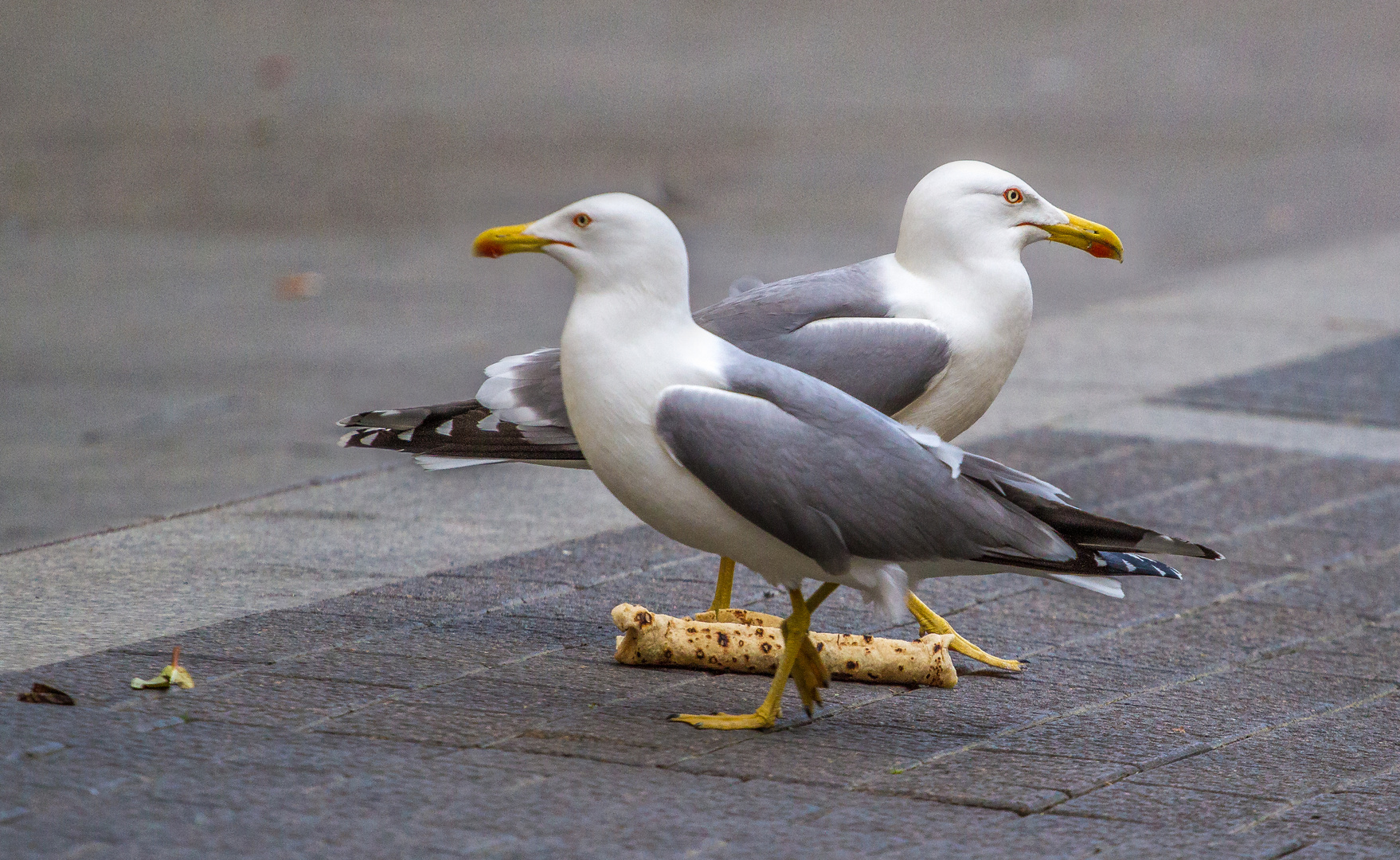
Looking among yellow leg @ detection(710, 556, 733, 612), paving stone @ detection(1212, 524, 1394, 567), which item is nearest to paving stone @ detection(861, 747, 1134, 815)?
yellow leg @ detection(710, 556, 733, 612)

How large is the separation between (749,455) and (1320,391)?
530 centimetres

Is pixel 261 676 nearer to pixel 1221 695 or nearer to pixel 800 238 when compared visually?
pixel 1221 695

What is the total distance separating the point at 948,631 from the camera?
480 cm

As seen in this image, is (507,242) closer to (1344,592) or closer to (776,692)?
(776,692)

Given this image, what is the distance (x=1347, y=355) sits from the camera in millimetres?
9195

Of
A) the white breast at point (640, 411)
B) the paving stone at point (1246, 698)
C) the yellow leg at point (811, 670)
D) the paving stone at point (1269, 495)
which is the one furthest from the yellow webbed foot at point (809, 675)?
the paving stone at point (1269, 495)

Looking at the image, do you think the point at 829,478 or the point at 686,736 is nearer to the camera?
the point at 829,478

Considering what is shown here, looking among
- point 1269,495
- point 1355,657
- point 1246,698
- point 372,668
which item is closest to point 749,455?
point 372,668

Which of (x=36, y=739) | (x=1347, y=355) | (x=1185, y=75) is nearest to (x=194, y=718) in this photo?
(x=36, y=739)

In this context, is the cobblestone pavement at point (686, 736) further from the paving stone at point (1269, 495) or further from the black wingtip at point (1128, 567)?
the paving stone at point (1269, 495)

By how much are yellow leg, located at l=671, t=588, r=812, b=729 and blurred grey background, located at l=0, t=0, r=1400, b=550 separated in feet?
9.31

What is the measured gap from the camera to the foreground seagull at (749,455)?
12.5 feet

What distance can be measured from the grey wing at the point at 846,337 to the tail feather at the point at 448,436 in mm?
543

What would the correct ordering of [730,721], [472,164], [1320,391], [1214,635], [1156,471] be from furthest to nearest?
[472,164] < [1320,391] < [1156,471] < [1214,635] < [730,721]
